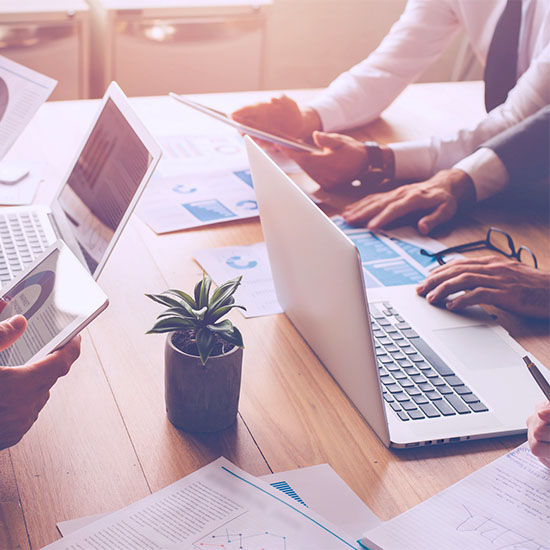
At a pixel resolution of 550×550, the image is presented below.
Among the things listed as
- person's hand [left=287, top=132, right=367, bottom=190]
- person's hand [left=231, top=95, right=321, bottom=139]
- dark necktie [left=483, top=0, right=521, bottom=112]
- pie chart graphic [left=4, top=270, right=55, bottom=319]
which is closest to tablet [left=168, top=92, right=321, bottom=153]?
person's hand [left=287, top=132, right=367, bottom=190]

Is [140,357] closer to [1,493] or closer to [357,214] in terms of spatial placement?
[1,493]

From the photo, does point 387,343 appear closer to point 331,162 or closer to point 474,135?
point 331,162

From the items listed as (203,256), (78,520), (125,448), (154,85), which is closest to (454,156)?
(203,256)

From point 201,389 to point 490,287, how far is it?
54 cm

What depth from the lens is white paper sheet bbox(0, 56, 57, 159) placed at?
148cm

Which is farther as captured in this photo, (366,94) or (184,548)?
(366,94)

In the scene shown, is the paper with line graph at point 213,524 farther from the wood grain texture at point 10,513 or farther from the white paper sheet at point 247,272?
the white paper sheet at point 247,272

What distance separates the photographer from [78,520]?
743 millimetres

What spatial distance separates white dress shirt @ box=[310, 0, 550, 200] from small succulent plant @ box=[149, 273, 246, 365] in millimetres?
836

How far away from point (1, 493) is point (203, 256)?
22.8 inches

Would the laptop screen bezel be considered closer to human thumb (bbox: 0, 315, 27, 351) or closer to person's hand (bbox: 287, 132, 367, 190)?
human thumb (bbox: 0, 315, 27, 351)

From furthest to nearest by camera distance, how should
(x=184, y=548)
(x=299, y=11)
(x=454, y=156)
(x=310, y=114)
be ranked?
(x=299, y=11) < (x=310, y=114) < (x=454, y=156) < (x=184, y=548)

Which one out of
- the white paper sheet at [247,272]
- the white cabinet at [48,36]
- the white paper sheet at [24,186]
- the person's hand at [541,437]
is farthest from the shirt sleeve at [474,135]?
the white cabinet at [48,36]

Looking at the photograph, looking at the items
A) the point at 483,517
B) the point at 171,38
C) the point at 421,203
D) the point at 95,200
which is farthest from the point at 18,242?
the point at 171,38
